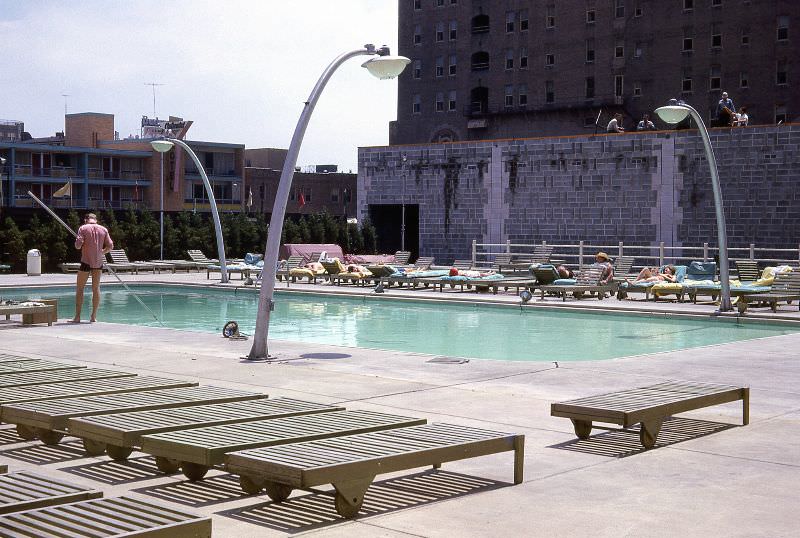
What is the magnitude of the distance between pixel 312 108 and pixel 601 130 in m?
61.0

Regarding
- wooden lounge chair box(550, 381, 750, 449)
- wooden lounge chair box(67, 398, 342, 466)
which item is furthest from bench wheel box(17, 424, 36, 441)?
wooden lounge chair box(550, 381, 750, 449)

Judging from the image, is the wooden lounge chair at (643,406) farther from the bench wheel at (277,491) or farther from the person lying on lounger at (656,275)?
the person lying on lounger at (656,275)

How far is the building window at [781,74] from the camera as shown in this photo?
218 ft

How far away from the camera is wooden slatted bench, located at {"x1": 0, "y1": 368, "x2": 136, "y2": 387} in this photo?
10.0 meters

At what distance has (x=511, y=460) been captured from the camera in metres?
8.55

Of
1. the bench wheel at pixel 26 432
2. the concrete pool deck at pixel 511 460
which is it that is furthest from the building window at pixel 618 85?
the bench wheel at pixel 26 432

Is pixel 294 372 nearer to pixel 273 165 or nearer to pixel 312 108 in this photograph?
pixel 312 108

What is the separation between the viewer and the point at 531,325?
2392 centimetres

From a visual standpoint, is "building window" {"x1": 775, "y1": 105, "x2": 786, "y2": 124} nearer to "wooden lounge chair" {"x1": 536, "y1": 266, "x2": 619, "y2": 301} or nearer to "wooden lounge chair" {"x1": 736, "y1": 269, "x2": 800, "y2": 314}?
"wooden lounge chair" {"x1": 536, "y1": 266, "x2": 619, "y2": 301}

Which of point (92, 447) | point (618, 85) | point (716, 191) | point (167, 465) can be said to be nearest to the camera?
point (167, 465)

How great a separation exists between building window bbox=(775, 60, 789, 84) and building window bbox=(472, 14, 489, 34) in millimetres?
21431

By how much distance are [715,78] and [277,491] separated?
218 ft

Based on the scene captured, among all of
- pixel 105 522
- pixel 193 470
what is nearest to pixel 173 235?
pixel 193 470

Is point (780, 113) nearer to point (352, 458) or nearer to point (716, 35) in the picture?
point (716, 35)
